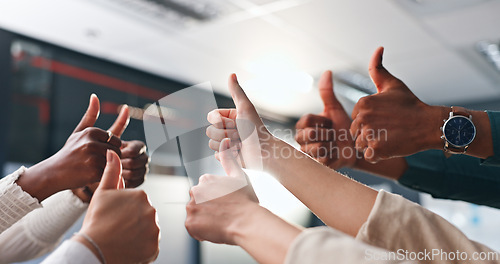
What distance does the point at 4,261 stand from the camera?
3.72 feet

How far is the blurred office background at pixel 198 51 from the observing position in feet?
8.01

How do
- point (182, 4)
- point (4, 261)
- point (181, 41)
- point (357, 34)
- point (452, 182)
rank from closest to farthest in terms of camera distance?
point (4, 261) → point (452, 182) → point (182, 4) → point (357, 34) → point (181, 41)

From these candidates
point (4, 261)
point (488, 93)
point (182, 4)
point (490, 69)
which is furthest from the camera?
point (488, 93)

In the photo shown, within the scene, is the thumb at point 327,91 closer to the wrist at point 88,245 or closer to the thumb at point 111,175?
the thumb at point 111,175

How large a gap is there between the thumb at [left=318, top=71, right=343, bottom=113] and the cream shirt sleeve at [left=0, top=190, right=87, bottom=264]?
728 millimetres

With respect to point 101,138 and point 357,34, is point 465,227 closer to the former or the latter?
point 357,34

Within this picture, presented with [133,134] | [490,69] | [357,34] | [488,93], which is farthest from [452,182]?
[488,93]

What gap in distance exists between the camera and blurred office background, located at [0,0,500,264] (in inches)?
96.1

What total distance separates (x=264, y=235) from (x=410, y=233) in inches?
10.2

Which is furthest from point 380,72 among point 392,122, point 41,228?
point 41,228

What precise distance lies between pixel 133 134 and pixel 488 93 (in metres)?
3.31

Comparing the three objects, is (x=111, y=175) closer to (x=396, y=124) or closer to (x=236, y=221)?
(x=236, y=221)

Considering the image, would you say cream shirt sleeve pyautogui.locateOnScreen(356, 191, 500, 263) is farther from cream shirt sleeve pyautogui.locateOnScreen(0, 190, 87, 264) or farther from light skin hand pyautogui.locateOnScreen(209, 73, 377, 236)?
cream shirt sleeve pyautogui.locateOnScreen(0, 190, 87, 264)

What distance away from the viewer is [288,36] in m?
2.77
